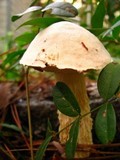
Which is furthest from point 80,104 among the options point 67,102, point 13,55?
point 13,55

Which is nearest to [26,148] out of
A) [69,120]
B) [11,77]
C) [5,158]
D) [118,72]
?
[5,158]

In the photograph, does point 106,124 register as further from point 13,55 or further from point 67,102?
point 13,55

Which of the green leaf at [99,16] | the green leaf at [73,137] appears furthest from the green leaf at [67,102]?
the green leaf at [99,16]

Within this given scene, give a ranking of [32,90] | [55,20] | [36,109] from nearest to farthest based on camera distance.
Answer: [55,20] → [36,109] → [32,90]

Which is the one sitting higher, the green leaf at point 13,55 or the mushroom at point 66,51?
the mushroom at point 66,51

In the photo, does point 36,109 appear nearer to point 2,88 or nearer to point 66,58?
point 2,88

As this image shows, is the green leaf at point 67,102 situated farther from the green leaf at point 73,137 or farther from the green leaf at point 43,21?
the green leaf at point 43,21
